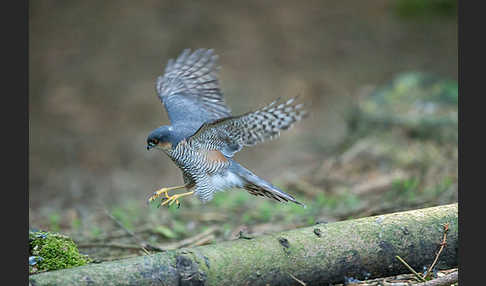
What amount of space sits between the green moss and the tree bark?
1.53 ft

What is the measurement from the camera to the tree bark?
10.8 feet

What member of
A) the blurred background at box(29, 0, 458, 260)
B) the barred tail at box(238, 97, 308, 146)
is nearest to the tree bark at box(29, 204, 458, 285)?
the blurred background at box(29, 0, 458, 260)

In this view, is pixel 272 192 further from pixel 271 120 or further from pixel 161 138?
pixel 161 138

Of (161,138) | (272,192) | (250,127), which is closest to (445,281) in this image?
(272,192)

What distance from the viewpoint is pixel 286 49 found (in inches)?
518

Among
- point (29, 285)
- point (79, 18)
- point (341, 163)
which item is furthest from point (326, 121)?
point (29, 285)

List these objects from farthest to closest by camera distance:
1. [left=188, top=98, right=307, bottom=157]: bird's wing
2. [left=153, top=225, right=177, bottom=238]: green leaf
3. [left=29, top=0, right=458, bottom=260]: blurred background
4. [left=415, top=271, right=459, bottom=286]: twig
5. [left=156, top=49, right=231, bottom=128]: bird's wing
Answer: [left=29, top=0, right=458, bottom=260]: blurred background < [left=153, top=225, right=177, bottom=238]: green leaf < [left=156, top=49, right=231, bottom=128]: bird's wing < [left=188, top=98, right=307, bottom=157]: bird's wing < [left=415, top=271, right=459, bottom=286]: twig

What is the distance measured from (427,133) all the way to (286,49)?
5.95 meters

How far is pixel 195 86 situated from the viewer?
5.09 meters

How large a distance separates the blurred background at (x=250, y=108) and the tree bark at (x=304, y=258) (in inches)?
11.5

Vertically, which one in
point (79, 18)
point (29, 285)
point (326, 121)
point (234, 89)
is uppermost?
point (79, 18)

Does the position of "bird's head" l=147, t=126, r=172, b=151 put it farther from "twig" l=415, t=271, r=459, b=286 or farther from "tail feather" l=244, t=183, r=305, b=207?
"twig" l=415, t=271, r=459, b=286

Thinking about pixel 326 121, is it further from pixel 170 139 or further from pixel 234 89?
pixel 170 139

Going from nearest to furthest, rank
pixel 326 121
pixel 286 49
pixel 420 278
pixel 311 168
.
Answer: pixel 420 278
pixel 311 168
pixel 326 121
pixel 286 49
